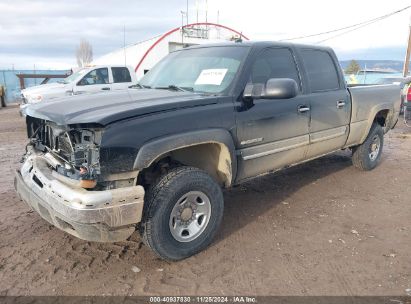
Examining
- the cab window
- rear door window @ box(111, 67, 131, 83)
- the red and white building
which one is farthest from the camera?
the red and white building

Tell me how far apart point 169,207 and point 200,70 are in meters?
1.66

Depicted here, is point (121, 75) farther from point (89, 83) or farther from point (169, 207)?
point (169, 207)

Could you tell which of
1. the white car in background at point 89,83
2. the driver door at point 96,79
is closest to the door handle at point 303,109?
the white car in background at point 89,83

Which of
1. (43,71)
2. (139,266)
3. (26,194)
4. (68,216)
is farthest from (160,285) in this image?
(43,71)

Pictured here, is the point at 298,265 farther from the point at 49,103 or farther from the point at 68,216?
the point at 49,103

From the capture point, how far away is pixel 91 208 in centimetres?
264

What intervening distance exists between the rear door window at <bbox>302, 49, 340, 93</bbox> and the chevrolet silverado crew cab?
2 centimetres

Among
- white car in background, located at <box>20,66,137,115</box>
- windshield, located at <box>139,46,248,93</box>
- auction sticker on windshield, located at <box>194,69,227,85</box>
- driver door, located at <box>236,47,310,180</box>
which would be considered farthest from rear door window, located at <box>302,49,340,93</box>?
white car in background, located at <box>20,66,137,115</box>

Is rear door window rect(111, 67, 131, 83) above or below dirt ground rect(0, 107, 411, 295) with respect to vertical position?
above

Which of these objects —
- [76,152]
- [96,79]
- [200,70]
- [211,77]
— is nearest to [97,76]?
[96,79]

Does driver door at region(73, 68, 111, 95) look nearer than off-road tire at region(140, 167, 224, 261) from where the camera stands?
No

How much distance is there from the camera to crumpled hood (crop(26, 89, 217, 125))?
278 centimetres

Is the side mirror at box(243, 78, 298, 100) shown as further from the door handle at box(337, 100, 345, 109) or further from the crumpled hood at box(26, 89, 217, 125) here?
the door handle at box(337, 100, 345, 109)

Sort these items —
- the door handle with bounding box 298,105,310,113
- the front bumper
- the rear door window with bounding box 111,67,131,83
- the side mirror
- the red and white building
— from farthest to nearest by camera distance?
the red and white building, the rear door window with bounding box 111,67,131,83, the door handle with bounding box 298,105,310,113, the side mirror, the front bumper
